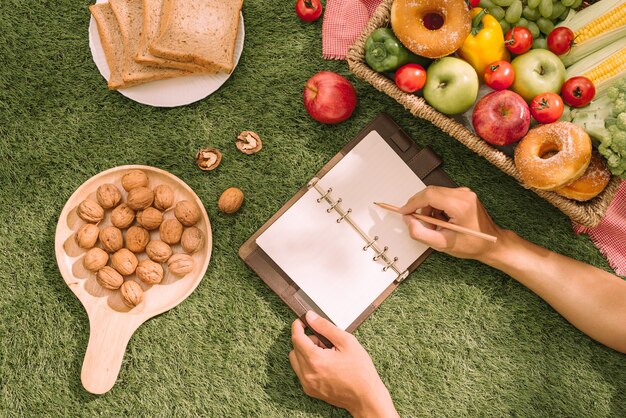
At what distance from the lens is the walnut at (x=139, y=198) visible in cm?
159

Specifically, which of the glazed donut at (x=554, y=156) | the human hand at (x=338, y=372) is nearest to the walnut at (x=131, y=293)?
the human hand at (x=338, y=372)

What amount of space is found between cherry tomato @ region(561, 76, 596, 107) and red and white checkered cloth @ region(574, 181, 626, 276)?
370 mm

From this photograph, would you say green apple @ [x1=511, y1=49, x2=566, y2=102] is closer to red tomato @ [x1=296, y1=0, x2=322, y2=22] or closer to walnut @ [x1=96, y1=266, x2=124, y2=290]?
red tomato @ [x1=296, y1=0, x2=322, y2=22]

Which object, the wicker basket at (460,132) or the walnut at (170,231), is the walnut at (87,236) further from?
the wicker basket at (460,132)

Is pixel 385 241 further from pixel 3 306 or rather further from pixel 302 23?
pixel 3 306

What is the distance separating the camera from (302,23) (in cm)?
174

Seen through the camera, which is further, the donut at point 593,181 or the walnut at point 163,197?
the walnut at point 163,197

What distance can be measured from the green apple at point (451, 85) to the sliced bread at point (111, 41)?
89 centimetres

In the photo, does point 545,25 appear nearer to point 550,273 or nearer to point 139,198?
point 550,273

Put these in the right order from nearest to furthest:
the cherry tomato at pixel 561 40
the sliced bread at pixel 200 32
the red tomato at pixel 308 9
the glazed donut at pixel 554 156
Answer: the glazed donut at pixel 554 156
the cherry tomato at pixel 561 40
the sliced bread at pixel 200 32
the red tomato at pixel 308 9

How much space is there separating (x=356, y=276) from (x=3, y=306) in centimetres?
110

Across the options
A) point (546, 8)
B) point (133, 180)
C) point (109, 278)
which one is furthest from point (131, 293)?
point (546, 8)

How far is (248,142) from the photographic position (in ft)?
5.59

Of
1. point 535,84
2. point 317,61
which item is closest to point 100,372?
point 317,61
